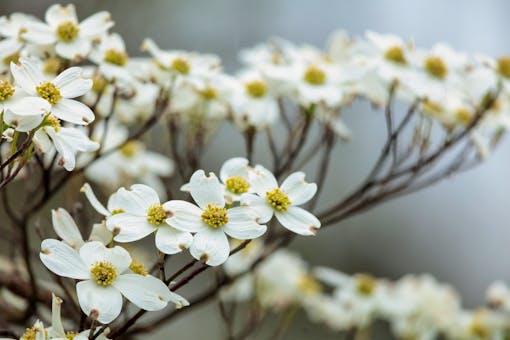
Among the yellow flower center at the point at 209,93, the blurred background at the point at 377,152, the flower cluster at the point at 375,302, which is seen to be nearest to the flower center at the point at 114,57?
the yellow flower center at the point at 209,93

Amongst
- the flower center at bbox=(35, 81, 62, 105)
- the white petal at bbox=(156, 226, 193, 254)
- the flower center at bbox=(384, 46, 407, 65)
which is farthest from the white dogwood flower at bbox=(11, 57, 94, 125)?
the flower center at bbox=(384, 46, 407, 65)

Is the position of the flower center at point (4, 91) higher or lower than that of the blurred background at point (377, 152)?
higher

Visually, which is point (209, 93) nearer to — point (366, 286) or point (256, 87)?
point (256, 87)

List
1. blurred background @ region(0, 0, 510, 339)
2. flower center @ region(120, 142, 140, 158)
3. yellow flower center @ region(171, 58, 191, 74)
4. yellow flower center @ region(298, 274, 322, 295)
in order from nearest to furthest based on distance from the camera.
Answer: yellow flower center @ region(171, 58, 191, 74) → flower center @ region(120, 142, 140, 158) → yellow flower center @ region(298, 274, 322, 295) → blurred background @ region(0, 0, 510, 339)

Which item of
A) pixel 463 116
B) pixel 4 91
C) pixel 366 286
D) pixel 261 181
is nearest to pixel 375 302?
pixel 366 286

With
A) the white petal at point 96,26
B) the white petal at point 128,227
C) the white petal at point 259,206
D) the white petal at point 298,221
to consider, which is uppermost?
the white petal at point 96,26

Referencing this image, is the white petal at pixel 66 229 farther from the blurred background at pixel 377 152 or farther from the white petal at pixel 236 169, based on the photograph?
the blurred background at pixel 377 152

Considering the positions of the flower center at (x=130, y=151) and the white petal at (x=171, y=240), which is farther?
the flower center at (x=130, y=151)

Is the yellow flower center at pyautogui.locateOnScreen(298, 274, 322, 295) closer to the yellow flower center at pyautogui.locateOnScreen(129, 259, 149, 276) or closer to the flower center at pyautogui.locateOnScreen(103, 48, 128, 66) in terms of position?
the flower center at pyautogui.locateOnScreen(103, 48, 128, 66)
